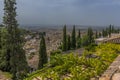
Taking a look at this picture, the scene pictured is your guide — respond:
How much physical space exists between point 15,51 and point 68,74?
14.1 meters

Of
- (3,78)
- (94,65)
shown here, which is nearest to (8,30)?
(3,78)

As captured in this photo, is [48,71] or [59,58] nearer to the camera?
[48,71]

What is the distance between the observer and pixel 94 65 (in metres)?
11.7

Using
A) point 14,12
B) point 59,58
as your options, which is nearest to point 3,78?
point 14,12

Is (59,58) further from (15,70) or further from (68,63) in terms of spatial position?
(15,70)

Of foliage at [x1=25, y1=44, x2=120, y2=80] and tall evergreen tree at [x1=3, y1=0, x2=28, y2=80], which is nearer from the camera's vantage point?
foliage at [x1=25, y1=44, x2=120, y2=80]

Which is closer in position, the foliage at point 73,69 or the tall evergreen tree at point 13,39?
the foliage at point 73,69

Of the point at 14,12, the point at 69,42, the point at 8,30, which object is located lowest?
the point at 69,42

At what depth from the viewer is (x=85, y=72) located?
34.6ft

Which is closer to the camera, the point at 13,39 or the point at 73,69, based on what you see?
the point at 73,69

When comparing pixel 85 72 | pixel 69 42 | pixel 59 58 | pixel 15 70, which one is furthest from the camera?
pixel 69 42

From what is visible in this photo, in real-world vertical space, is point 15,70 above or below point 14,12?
below

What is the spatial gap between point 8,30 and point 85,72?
48.8ft

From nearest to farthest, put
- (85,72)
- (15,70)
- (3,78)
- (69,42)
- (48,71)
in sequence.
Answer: (85,72) < (48,71) < (15,70) < (3,78) < (69,42)
